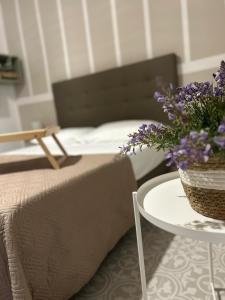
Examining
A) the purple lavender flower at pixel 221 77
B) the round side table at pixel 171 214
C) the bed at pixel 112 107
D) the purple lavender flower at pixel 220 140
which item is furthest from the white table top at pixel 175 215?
the bed at pixel 112 107

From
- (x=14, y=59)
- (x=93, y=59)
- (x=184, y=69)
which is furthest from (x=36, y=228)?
(x=14, y=59)

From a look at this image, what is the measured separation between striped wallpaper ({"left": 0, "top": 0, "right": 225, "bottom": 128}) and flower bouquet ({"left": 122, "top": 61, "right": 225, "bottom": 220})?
5.83 ft

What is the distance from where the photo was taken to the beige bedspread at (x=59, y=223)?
899mm

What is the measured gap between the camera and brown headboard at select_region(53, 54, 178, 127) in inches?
98.2

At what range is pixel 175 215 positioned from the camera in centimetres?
75

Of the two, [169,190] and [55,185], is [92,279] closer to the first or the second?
[55,185]

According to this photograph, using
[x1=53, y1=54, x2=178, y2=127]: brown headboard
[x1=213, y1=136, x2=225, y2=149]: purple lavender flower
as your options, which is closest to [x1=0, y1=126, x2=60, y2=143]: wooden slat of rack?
[x1=213, y1=136, x2=225, y2=149]: purple lavender flower

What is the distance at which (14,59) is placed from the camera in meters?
3.41

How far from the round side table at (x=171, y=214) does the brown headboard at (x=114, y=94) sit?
163 centimetres

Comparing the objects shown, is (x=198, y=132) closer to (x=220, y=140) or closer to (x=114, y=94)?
(x=220, y=140)

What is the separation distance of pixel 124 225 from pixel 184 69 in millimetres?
1607

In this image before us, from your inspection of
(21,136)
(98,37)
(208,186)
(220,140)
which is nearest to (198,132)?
(220,140)

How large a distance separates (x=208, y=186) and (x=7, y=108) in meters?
3.46

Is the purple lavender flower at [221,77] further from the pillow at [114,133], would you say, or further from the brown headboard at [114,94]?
the brown headboard at [114,94]
